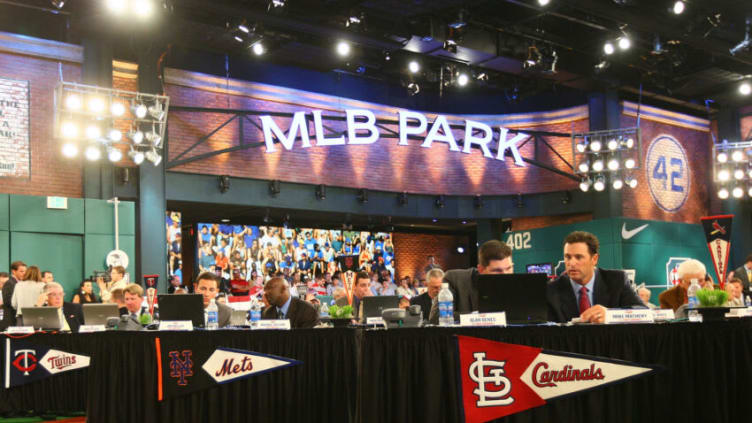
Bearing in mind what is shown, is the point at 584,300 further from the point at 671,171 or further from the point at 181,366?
the point at 671,171

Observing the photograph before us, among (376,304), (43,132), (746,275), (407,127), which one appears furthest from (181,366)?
(407,127)

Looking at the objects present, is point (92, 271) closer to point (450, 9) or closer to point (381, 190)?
point (381, 190)

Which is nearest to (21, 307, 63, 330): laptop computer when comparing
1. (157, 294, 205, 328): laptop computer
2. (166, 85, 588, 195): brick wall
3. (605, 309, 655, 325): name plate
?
(157, 294, 205, 328): laptop computer

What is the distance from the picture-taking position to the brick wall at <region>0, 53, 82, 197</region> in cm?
1284

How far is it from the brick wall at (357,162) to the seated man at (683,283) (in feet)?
35.3

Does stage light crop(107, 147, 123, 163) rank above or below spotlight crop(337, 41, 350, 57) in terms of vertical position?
below

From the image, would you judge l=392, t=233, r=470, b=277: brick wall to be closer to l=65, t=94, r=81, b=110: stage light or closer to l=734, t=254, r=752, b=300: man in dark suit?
l=65, t=94, r=81, b=110: stage light

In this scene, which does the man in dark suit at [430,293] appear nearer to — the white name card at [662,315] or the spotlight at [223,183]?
the white name card at [662,315]

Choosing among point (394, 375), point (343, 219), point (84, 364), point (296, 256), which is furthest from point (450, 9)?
point (394, 375)

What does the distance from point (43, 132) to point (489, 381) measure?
451 inches

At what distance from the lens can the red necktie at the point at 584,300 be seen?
4938 mm

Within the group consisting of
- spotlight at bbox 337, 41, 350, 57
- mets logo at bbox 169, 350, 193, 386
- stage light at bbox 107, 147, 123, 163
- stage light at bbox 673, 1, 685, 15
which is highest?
stage light at bbox 673, 1, 685, 15

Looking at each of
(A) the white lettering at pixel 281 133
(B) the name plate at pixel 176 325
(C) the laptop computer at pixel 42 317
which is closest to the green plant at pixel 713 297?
(B) the name plate at pixel 176 325

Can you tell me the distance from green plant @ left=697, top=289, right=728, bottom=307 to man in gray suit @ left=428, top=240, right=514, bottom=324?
1.45 meters
